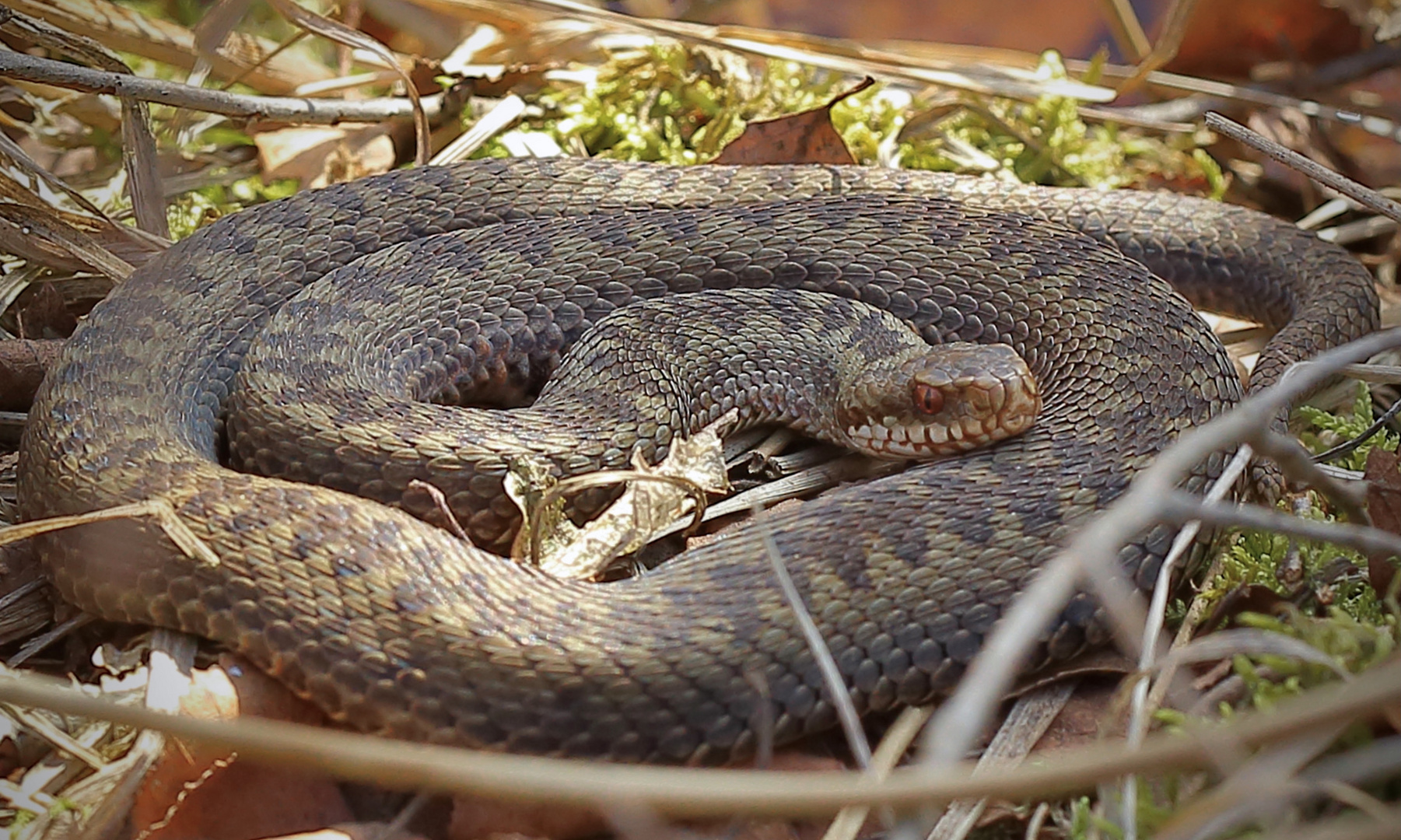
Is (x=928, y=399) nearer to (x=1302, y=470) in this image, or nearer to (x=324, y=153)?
(x=1302, y=470)

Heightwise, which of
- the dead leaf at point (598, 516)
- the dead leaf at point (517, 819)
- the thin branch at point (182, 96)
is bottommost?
the dead leaf at point (517, 819)

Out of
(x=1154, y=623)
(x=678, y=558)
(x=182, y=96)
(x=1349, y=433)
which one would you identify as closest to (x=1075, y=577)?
(x=1154, y=623)

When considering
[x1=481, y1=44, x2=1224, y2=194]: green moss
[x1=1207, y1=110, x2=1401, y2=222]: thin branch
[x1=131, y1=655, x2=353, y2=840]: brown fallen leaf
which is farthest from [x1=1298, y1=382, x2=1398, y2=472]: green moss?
[x1=131, y1=655, x2=353, y2=840]: brown fallen leaf

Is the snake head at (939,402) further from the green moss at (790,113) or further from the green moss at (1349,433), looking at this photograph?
the green moss at (790,113)

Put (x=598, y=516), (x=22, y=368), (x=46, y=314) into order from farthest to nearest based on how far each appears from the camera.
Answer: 1. (x=46, y=314)
2. (x=22, y=368)
3. (x=598, y=516)

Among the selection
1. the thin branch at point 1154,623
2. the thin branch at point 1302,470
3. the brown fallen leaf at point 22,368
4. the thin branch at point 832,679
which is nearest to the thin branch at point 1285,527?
the thin branch at point 1302,470

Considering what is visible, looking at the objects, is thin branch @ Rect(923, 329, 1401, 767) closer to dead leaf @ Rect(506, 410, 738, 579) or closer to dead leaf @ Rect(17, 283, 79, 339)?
dead leaf @ Rect(506, 410, 738, 579)
